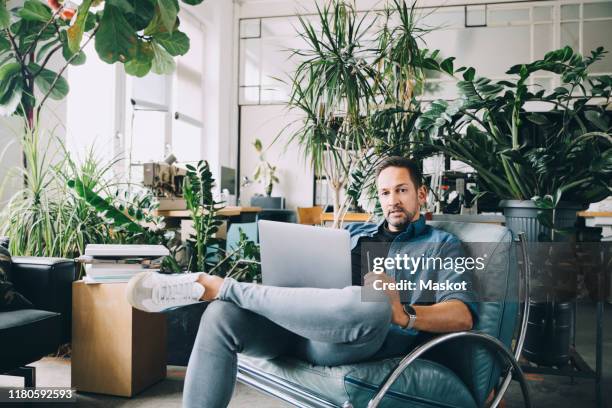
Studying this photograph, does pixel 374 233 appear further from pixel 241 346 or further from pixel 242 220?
pixel 242 220

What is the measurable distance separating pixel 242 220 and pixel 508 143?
3391mm

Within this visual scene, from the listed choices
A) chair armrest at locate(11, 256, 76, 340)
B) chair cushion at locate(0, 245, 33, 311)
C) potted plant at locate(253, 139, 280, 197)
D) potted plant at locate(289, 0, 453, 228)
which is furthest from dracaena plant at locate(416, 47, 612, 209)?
potted plant at locate(253, 139, 280, 197)

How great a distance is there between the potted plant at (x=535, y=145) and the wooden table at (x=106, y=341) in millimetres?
1587

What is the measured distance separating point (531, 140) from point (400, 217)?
1.03m

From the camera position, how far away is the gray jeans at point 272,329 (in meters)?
1.30

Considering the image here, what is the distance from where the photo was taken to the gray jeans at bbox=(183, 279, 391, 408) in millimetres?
1299

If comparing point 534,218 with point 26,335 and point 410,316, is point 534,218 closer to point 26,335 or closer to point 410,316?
point 410,316

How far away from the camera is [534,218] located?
2064 millimetres

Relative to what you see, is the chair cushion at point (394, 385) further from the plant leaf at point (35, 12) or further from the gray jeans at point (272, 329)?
the plant leaf at point (35, 12)

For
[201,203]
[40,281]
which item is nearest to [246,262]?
[201,203]

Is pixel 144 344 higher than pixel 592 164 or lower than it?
lower

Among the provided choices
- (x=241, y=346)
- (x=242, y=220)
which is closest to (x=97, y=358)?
(x=241, y=346)

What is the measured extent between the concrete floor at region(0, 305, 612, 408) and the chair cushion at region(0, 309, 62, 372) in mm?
317

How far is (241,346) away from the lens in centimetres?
144
